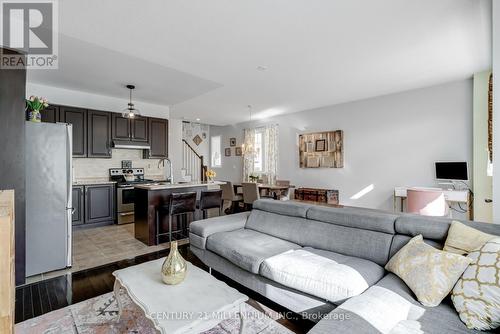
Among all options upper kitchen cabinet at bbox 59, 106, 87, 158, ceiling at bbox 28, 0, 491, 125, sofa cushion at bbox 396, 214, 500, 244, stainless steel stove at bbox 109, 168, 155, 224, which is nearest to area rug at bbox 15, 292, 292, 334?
sofa cushion at bbox 396, 214, 500, 244

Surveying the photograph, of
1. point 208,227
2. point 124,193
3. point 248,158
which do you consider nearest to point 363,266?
point 208,227

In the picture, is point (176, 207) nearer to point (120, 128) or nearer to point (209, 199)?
point (209, 199)

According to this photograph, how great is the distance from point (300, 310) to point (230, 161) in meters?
7.50

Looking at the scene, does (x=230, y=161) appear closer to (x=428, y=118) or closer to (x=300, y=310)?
(x=428, y=118)

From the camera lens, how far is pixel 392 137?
17.0ft

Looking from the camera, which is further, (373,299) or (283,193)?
(283,193)

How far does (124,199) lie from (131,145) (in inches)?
49.2

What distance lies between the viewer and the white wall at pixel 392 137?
4426mm

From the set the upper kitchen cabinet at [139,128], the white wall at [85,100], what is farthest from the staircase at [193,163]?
the upper kitchen cabinet at [139,128]

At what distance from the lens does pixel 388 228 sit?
84.9 inches

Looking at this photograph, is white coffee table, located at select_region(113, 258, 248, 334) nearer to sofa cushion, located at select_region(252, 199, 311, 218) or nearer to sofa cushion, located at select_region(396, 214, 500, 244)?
sofa cushion, located at select_region(252, 199, 311, 218)

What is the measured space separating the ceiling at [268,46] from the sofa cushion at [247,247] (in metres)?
2.31

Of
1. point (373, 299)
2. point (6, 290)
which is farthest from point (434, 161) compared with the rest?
point (6, 290)

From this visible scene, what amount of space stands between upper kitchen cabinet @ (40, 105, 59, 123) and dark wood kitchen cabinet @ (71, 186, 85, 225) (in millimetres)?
1354
